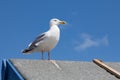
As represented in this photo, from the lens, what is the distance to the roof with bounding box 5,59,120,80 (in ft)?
19.1

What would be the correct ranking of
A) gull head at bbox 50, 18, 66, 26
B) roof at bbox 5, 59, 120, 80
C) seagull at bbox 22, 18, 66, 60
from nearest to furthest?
roof at bbox 5, 59, 120, 80 < seagull at bbox 22, 18, 66, 60 < gull head at bbox 50, 18, 66, 26

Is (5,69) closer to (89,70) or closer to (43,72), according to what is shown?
(43,72)

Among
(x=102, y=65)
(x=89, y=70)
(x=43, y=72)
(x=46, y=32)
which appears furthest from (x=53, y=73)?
(x=46, y=32)

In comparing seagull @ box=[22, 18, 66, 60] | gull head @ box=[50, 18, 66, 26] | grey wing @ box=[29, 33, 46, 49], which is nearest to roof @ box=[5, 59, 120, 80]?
seagull @ box=[22, 18, 66, 60]

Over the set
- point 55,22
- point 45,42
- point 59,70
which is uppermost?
point 55,22

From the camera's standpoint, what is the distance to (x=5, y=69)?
21.6 ft

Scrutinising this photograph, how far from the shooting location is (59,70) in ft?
20.5

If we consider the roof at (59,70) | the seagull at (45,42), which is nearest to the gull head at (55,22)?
the seagull at (45,42)

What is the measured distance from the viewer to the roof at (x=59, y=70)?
583 cm

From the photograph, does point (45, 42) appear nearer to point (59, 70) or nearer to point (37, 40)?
point (37, 40)

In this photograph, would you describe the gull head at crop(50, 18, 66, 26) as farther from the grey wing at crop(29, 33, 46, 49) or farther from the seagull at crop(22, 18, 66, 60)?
the grey wing at crop(29, 33, 46, 49)

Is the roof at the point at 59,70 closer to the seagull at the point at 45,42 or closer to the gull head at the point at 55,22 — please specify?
the seagull at the point at 45,42

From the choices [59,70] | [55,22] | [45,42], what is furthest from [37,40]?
[59,70]

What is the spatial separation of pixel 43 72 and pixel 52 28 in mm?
1792
